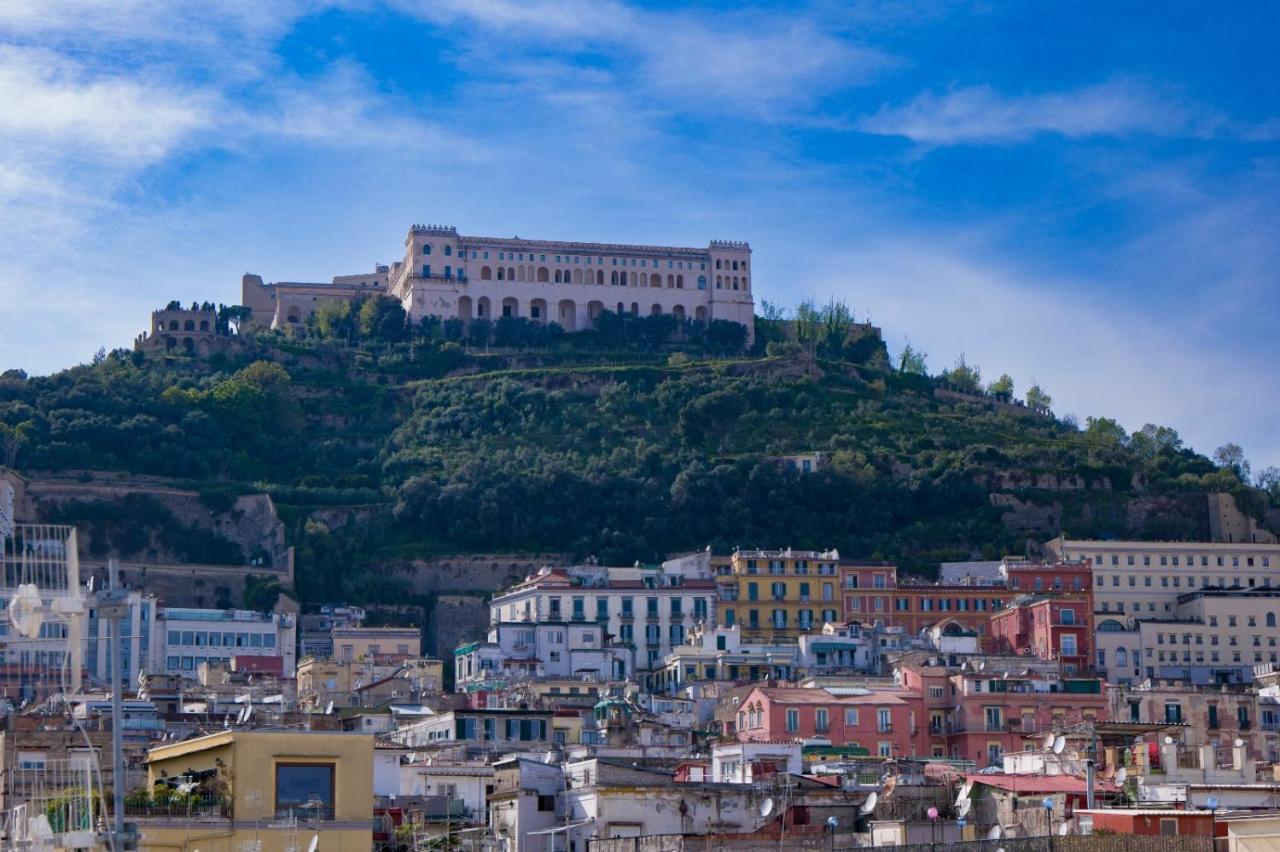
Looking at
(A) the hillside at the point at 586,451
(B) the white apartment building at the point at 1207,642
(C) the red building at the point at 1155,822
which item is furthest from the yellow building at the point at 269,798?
(A) the hillside at the point at 586,451

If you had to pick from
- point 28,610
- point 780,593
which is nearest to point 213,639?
point 780,593

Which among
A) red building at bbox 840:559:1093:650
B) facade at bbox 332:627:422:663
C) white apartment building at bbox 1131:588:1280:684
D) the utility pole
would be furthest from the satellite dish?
red building at bbox 840:559:1093:650

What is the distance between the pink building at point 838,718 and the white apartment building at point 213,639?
25.3 metres

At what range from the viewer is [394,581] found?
342 ft

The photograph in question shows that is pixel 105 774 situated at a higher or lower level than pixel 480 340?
lower

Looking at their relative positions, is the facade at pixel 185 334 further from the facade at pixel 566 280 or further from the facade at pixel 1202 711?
the facade at pixel 1202 711

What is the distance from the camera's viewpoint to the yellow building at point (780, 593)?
90.9m

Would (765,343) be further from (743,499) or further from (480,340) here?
(743,499)

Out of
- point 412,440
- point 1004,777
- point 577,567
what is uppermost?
point 412,440

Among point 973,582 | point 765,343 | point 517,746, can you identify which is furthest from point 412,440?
point 517,746

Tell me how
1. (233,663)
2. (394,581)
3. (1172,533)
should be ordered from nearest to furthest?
(233,663) < (394,581) < (1172,533)

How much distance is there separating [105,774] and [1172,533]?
273 ft

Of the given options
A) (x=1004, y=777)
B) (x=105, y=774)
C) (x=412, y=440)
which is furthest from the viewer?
(x=412, y=440)

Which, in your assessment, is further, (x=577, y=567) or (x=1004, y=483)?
(x=1004, y=483)
